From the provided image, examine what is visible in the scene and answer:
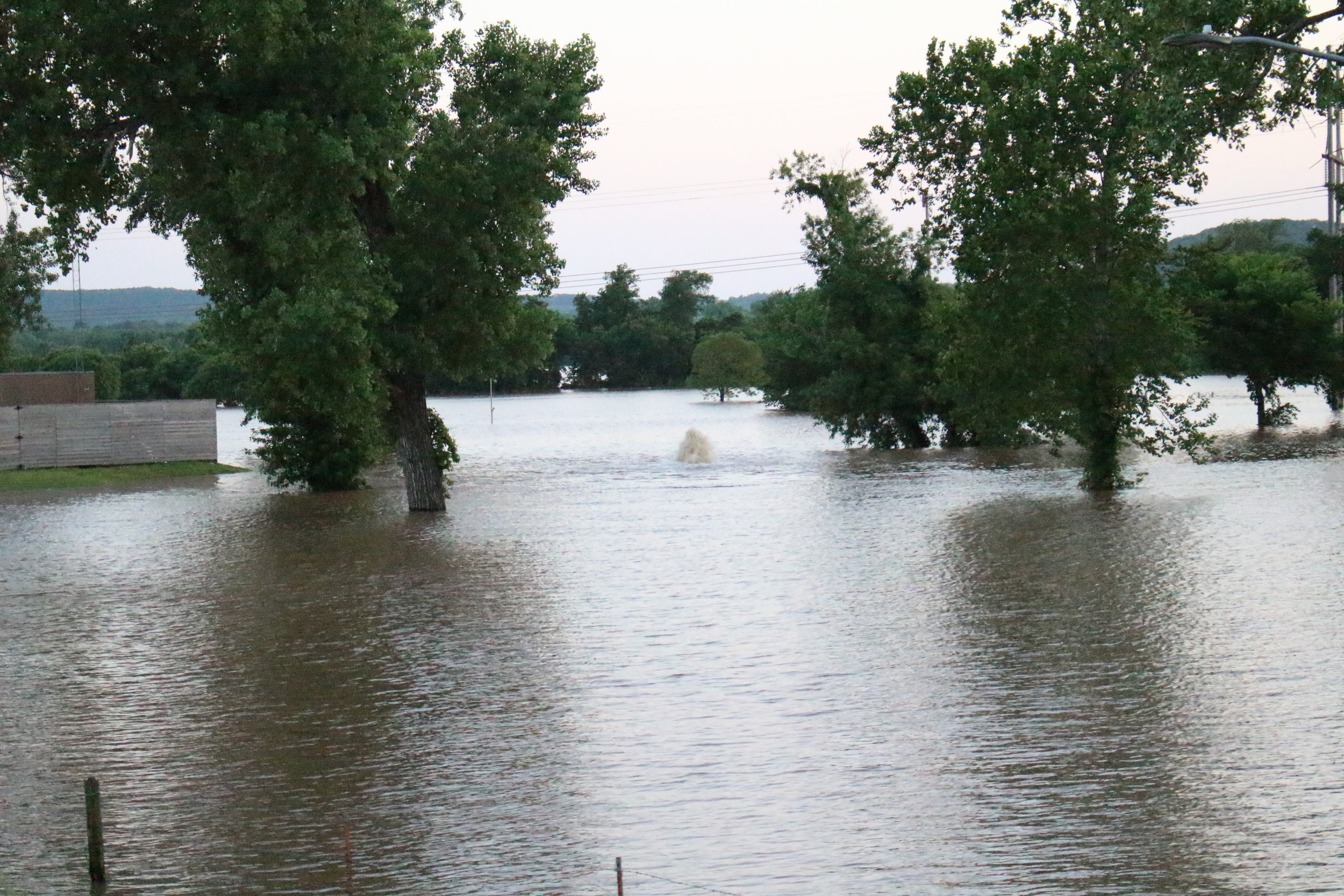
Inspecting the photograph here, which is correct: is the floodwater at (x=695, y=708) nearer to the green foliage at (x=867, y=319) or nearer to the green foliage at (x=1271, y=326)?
the green foliage at (x=867, y=319)

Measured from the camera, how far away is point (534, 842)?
868 centimetres

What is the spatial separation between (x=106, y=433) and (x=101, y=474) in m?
2.75

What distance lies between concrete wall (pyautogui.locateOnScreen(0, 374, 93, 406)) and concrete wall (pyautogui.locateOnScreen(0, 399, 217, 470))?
19.1ft

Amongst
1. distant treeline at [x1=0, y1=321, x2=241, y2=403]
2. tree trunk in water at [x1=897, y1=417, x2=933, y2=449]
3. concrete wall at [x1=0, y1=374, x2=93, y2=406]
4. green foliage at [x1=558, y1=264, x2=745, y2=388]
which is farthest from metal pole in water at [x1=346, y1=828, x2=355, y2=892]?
green foliage at [x1=558, y1=264, x2=745, y2=388]

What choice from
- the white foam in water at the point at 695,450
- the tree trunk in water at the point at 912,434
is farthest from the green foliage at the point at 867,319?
the white foam in water at the point at 695,450

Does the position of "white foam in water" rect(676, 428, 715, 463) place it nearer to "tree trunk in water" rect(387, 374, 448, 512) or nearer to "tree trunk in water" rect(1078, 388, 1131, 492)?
"tree trunk in water" rect(387, 374, 448, 512)

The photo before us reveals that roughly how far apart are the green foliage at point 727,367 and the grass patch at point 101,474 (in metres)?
102

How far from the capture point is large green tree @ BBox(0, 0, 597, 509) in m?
26.9

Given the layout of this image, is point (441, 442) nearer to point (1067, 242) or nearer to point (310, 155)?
point (310, 155)

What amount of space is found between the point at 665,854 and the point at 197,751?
15.2 feet

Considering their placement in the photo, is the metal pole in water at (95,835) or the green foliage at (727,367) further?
the green foliage at (727,367)

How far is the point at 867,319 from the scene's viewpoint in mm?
56781

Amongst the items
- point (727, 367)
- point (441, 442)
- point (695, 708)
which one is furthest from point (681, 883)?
point (727, 367)

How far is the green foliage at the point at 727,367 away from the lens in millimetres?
152250
